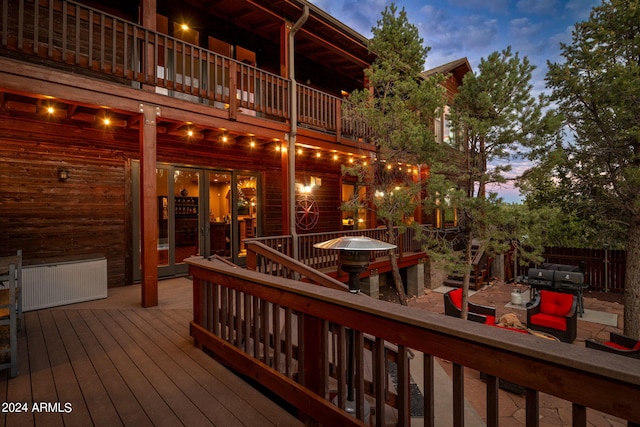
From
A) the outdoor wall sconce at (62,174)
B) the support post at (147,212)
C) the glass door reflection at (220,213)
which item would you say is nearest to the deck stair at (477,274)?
the glass door reflection at (220,213)

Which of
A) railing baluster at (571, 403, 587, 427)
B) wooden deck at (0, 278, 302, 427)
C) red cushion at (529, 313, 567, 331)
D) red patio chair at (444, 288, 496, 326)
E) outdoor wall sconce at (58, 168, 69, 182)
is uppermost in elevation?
outdoor wall sconce at (58, 168, 69, 182)

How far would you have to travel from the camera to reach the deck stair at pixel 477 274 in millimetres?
11902

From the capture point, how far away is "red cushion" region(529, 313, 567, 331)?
710 centimetres

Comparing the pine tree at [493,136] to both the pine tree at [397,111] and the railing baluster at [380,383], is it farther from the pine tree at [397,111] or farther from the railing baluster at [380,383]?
the railing baluster at [380,383]

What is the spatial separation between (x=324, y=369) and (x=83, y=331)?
3.80 meters

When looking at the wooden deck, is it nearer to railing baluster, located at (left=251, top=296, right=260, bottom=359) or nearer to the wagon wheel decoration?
railing baluster, located at (left=251, top=296, right=260, bottom=359)

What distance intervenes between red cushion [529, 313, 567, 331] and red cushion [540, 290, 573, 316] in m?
0.20

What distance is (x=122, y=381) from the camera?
2896mm

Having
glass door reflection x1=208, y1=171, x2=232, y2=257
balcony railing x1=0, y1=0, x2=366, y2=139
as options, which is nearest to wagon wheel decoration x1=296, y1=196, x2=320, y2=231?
glass door reflection x1=208, y1=171, x2=232, y2=257

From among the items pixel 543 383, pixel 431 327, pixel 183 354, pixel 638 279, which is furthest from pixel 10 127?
pixel 638 279

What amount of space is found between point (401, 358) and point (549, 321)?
7735mm

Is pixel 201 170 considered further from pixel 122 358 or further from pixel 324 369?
pixel 324 369

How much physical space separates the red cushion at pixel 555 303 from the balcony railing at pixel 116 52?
6956 millimetres

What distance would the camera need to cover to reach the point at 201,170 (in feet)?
26.8
